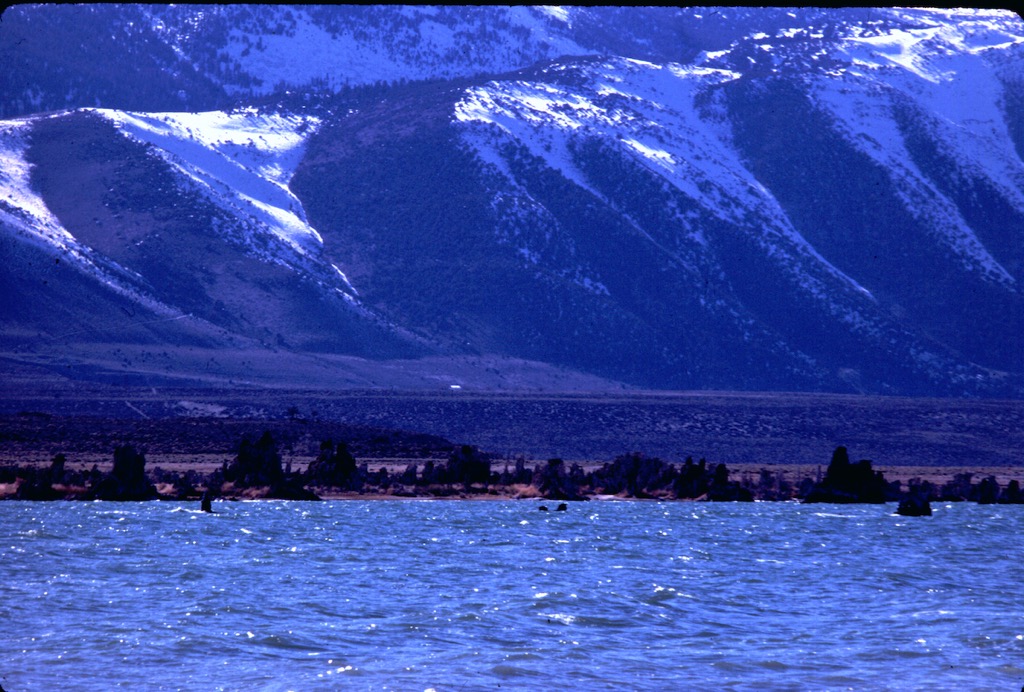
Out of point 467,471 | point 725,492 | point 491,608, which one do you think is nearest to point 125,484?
point 467,471

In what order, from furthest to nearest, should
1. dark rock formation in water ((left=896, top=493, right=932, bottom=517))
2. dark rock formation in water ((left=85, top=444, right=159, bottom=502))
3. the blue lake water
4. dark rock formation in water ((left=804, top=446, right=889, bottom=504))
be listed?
dark rock formation in water ((left=804, top=446, right=889, bottom=504)) → dark rock formation in water ((left=896, top=493, right=932, bottom=517)) → dark rock formation in water ((left=85, top=444, right=159, bottom=502)) → the blue lake water

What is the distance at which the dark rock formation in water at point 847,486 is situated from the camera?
257 ft

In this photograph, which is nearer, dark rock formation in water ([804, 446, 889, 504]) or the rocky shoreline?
the rocky shoreline

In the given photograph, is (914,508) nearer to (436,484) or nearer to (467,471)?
(467,471)

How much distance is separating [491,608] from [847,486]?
50.7 metres

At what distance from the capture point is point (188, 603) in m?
30.2

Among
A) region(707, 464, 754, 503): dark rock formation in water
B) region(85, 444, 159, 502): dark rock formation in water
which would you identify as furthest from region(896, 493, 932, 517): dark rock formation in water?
region(85, 444, 159, 502): dark rock formation in water

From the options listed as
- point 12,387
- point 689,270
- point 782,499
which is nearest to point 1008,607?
point 782,499

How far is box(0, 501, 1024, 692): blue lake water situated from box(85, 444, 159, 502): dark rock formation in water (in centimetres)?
1338

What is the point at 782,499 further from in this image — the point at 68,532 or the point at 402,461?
the point at 68,532

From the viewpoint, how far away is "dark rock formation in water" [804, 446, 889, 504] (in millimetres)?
78188

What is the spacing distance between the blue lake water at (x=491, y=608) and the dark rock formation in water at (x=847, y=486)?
82.3ft

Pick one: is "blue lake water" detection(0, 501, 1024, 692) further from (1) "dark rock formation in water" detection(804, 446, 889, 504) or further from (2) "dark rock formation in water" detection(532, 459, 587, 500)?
(1) "dark rock formation in water" detection(804, 446, 889, 504)

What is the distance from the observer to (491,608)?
100 ft
